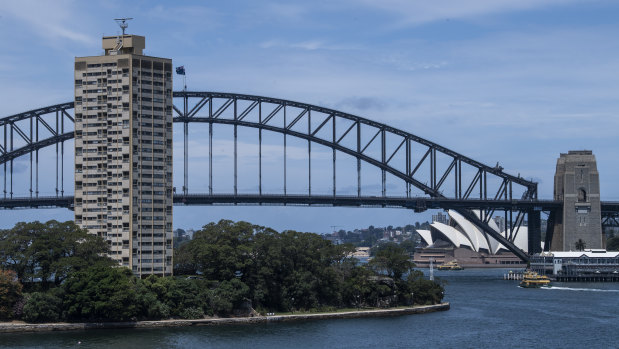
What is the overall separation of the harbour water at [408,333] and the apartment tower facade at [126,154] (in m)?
16.2

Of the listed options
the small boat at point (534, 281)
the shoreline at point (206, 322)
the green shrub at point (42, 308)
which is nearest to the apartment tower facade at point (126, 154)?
the shoreline at point (206, 322)

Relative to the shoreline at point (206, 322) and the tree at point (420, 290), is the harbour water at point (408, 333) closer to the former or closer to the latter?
the shoreline at point (206, 322)

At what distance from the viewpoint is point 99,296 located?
3556 inches

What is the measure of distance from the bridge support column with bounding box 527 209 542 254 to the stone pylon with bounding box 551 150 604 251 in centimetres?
394

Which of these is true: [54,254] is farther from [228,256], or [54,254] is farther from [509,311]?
[509,311]

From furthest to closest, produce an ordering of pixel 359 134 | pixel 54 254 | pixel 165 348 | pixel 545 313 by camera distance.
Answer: pixel 359 134, pixel 545 313, pixel 54 254, pixel 165 348

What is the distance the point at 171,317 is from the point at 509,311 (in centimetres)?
3845

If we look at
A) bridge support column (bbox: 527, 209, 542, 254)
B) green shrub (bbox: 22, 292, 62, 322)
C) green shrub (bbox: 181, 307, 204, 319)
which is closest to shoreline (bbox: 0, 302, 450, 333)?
green shrub (bbox: 181, 307, 204, 319)

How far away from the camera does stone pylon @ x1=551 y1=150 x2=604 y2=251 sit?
176 m

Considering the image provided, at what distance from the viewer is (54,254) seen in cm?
9831

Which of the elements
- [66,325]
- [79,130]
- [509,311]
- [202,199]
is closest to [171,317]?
[66,325]

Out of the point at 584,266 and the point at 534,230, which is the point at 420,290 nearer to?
the point at 584,266

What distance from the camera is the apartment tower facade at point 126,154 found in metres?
105

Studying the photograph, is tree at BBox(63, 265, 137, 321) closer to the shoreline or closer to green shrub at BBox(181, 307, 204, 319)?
the shoreline
